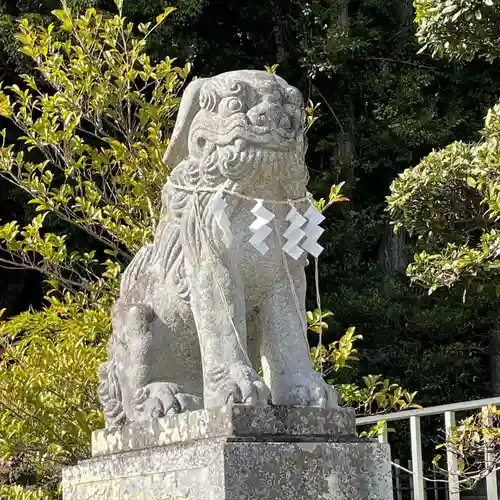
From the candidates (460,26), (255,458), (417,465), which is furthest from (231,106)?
(460,26)

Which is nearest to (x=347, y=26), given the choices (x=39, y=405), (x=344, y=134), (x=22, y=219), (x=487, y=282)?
(x=344, y=134)

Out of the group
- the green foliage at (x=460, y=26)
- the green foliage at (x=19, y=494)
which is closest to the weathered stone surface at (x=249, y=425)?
the green foliage at (x=19, y=494)

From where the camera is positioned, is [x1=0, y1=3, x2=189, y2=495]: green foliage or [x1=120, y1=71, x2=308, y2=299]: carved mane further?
[x1=0, y1=3, x2=189, y2=495]: green foliage

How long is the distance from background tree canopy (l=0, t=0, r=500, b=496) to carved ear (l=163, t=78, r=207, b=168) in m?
4.04

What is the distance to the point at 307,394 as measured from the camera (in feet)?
8.36

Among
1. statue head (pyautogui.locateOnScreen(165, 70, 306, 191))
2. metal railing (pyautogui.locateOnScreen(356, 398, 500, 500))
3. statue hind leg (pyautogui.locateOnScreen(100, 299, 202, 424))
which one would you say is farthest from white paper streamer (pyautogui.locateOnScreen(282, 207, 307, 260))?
metal railing (pyautogui.locateOnScreen(356, 398, 500, 500))

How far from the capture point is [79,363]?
4.41 metres

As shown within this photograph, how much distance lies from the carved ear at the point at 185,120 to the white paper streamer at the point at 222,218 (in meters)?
0.29

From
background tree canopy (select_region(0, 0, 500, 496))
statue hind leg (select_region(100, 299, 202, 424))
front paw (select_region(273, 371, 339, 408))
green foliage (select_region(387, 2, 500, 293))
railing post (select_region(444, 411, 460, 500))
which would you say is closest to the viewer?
front paw (select_region(273, 371, 339, 408))

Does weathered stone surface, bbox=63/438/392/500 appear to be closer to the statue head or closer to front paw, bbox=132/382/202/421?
front paw, bbox=132/382/202/421

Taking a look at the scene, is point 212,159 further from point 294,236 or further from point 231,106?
point 294,236

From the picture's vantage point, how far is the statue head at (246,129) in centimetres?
254

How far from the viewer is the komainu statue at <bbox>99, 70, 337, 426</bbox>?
100 inches

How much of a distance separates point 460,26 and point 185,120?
243cm
